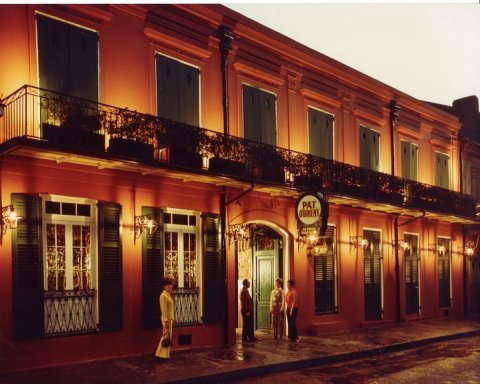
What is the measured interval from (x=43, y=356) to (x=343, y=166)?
1025 cm

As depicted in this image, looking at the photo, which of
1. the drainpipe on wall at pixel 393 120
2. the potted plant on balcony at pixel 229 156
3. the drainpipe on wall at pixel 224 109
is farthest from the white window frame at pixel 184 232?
the drainpipe on wall at pixel 393 120

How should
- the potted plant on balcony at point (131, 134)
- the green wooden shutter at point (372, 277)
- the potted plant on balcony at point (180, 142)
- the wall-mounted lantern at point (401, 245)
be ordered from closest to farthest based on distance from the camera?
the potted plant on balcony at point (131, 134) < the potted plant on balcony at point (180, 142) < the green wooden shutter at point (372, 277) < the wall-mounted lantern at point (401, 245)

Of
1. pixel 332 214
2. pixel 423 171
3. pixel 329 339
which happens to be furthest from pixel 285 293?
pixel 423 171

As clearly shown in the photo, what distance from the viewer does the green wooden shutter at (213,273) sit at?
14031 millimetres

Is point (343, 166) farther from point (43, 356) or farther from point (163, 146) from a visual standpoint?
point (43, 356)

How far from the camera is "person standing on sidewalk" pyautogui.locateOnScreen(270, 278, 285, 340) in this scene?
15141 mm

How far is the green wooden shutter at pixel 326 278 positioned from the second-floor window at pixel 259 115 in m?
3.57

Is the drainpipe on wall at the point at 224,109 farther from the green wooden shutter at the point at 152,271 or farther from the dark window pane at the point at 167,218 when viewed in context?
the green wooden shutter at the point at 152,271

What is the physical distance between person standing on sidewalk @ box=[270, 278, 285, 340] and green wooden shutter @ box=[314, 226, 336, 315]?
225 centimetres

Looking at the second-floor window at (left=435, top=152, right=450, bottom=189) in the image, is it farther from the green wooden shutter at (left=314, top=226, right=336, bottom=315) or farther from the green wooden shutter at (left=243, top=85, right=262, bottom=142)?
the green wooden shutter at (left=243, top=85, right=262, bottom=142)

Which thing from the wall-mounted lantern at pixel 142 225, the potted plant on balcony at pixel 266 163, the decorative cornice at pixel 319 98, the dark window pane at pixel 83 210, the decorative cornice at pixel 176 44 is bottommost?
the wall-mounted lantern at pixel 142 225

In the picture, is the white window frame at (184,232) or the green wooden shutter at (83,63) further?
the white window frame at (184,232)

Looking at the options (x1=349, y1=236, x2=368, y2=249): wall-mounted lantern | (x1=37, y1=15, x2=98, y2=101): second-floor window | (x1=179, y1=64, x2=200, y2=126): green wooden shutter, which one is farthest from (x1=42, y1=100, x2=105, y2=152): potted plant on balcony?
(x1=349, y1=236, x2=368, y2=249): wall-mounted lantern

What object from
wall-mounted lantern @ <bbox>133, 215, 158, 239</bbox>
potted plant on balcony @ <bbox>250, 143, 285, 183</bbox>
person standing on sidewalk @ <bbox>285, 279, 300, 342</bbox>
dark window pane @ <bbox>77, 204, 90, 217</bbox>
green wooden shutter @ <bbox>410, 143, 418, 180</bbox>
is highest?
green wooden shutter @ <bbox>410, 143, 418, 180</bbox>
